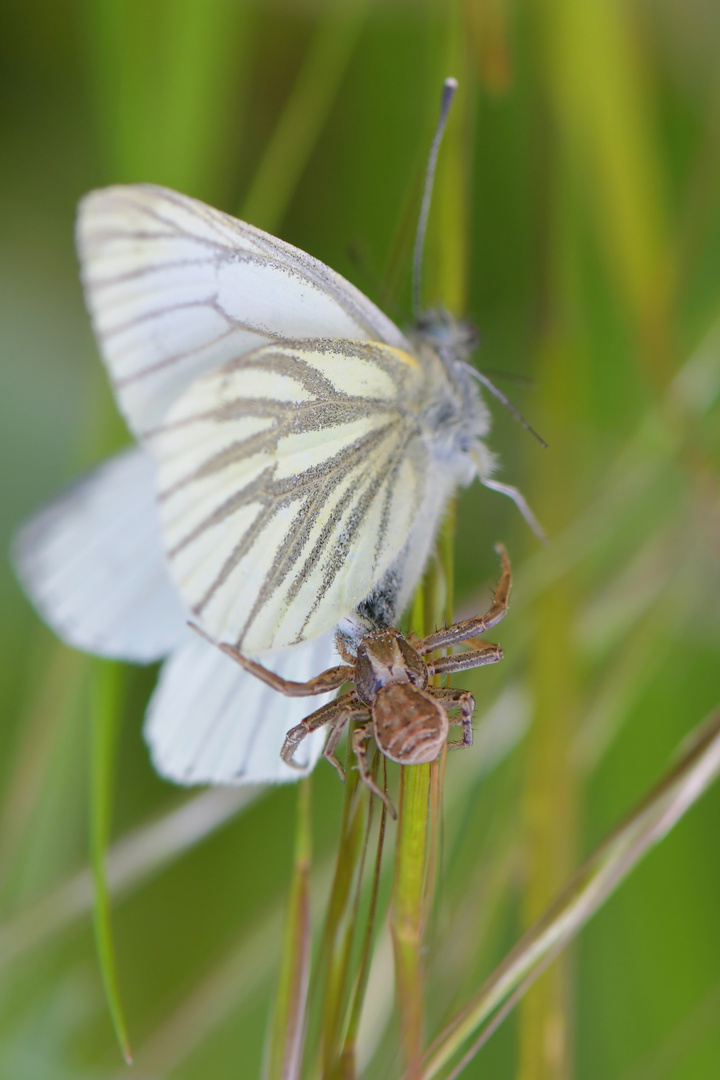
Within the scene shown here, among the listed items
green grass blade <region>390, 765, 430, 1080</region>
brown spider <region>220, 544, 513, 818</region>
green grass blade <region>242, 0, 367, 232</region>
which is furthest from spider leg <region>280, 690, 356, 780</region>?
green grass blade <region>242, 0, 367, 232</region>

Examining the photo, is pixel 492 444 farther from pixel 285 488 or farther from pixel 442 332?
pixel 285 488

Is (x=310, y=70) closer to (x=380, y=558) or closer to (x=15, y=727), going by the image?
(x=380, y=558)

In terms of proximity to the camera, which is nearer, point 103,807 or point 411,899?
point 411,899

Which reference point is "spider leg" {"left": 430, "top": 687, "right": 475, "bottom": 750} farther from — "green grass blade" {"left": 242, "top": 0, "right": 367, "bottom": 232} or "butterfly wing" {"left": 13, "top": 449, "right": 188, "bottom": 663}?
"green grass blade" {"left": 242, "top": 0, "right": 367, "bottom": 232}

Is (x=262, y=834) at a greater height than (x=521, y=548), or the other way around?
(x=521, y=548)

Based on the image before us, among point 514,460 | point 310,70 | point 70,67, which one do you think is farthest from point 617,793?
point 70,67

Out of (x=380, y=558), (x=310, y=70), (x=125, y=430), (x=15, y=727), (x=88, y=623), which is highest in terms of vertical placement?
(x=310, y=70)

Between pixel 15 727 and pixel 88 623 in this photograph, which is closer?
pixel 88 623

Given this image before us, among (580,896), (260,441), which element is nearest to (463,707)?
(580,896)
